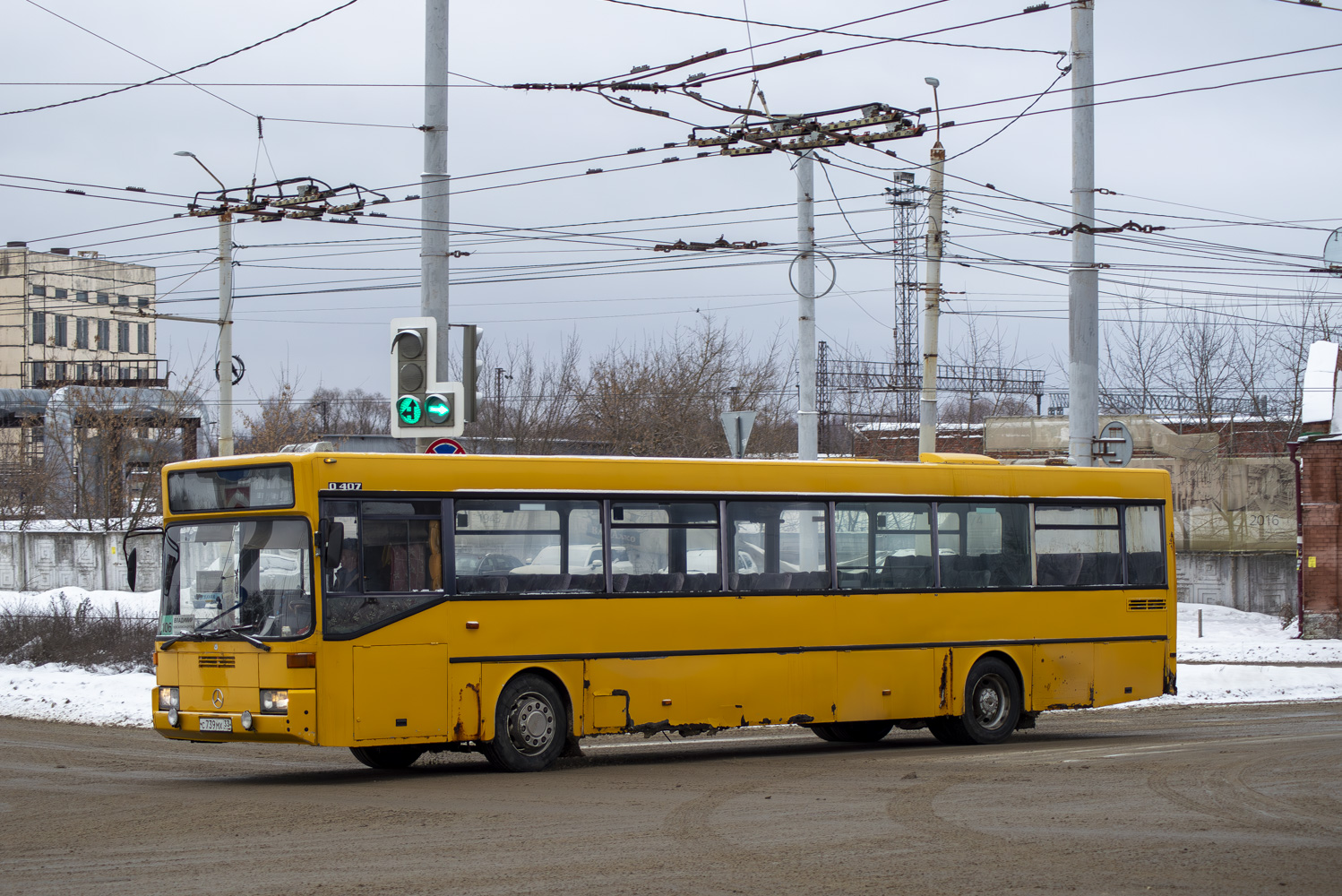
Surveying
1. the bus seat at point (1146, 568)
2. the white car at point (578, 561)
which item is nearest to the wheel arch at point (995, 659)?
the bus seat at point (1146, 568)

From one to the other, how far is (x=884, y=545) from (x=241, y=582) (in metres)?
6.18

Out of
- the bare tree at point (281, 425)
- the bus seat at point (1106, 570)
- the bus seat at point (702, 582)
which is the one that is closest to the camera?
the bus seat at point (702, 582)

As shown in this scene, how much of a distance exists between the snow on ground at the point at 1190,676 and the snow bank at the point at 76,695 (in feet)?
0.04

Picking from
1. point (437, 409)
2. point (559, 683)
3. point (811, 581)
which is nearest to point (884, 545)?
point (811, 581)

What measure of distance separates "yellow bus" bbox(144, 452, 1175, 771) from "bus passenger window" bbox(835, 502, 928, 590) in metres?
0.02

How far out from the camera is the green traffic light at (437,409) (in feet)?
46.3

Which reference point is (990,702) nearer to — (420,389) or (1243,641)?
(420,389)

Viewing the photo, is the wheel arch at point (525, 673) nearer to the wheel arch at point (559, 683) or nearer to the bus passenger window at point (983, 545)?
the wheel arch at point (559, 683)

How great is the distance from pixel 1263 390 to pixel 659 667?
4025cm

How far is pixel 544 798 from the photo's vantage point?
10.5 meters

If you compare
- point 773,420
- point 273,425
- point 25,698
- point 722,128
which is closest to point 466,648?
point 722,128

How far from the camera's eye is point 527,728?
40.3ft

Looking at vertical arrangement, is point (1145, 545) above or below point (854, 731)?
above

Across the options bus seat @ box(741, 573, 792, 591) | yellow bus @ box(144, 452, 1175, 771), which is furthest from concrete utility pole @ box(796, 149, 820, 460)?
bus seat @ box(741, 573, 792, 591)
